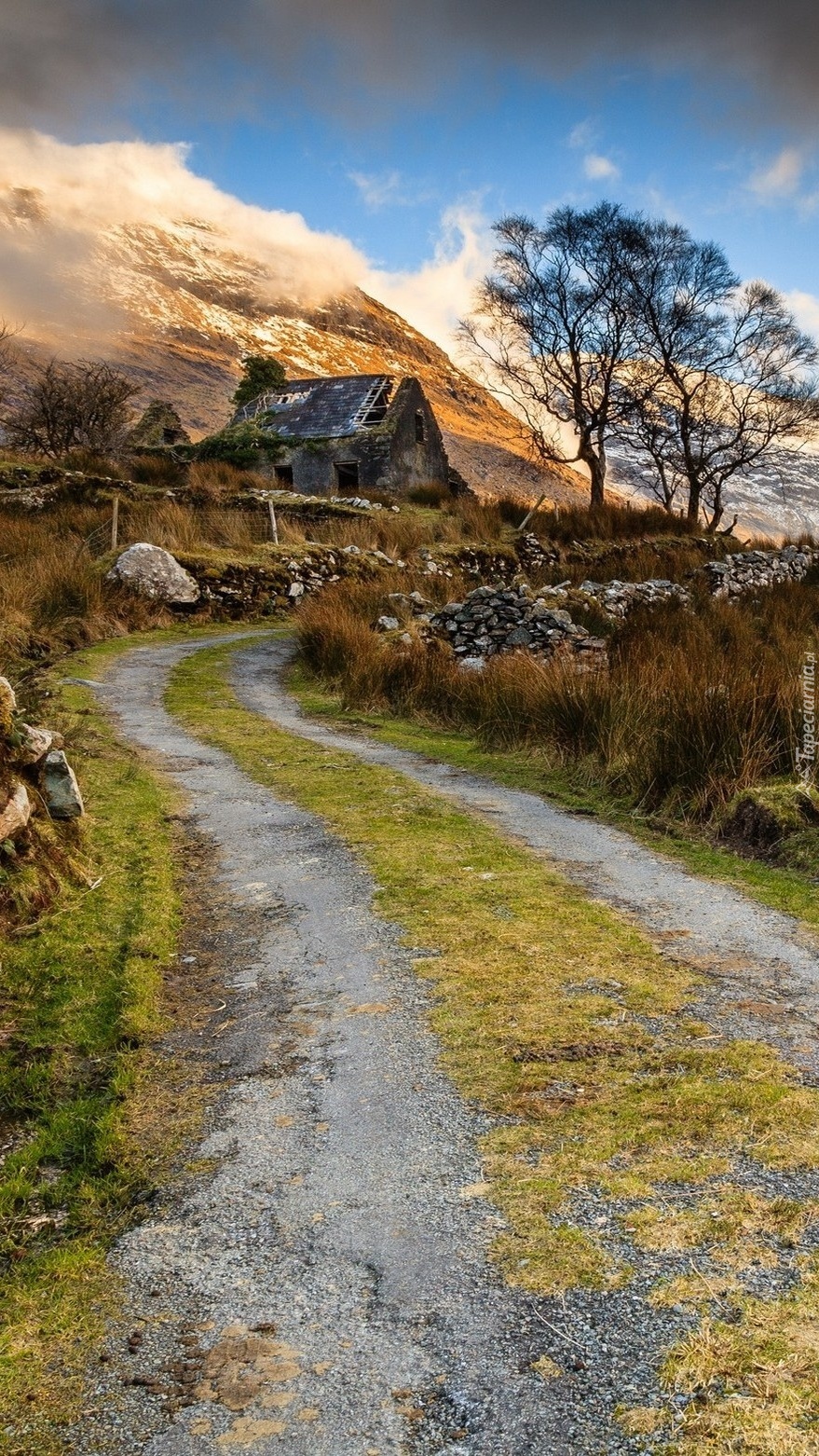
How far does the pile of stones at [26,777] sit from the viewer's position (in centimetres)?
406

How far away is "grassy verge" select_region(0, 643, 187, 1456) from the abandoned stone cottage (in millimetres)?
25109

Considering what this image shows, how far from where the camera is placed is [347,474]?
30250 millimetres

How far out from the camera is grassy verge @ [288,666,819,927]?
430 centimetres

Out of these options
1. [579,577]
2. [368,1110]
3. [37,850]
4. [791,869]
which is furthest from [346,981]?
[579,577]

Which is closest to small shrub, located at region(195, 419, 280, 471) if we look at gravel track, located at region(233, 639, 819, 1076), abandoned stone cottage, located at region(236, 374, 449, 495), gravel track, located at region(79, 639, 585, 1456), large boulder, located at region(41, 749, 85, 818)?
abandoned stone cottage, located at region(236, 374, 449, 495)

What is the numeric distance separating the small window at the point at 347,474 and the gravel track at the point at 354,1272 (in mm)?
27994

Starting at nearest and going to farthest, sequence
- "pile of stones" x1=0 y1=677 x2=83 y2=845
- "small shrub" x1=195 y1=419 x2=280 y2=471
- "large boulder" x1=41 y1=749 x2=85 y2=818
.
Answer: "pile of stones" x1=0 y1=677 x2=83 y2=845
"large boulder" x1=41 y1=749 x2=85 y2=818
"small shrub" x1=195 y1=419 x2=280 y2=471

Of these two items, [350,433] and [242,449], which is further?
[350,433]

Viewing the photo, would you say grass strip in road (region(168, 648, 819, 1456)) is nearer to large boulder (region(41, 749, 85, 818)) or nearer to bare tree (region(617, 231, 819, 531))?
large boulder (region(41, 749, 85, 818))

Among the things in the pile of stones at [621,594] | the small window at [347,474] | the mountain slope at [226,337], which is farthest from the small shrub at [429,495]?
the mountain slope at [226,337]

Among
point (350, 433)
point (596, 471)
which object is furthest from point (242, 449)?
point (596, 471)

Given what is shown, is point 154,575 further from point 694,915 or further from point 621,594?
point 694,915

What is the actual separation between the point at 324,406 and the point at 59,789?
98.4ft

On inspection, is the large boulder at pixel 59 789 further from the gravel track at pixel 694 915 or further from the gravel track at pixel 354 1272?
the gravel track at pixel 694 915
